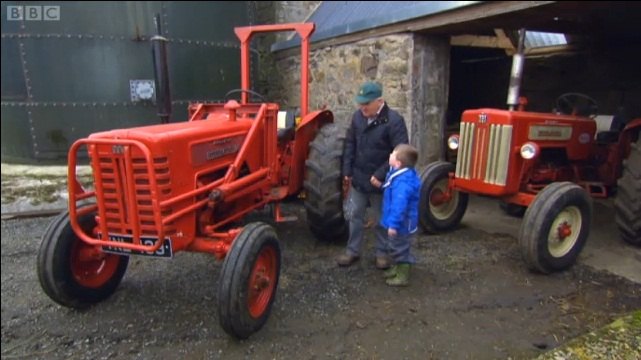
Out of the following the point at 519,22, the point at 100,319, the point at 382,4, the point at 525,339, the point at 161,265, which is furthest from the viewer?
the point at 382,4

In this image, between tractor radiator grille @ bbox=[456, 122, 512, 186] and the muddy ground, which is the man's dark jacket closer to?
the muddy ground

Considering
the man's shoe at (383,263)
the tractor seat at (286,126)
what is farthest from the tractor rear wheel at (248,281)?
the tractor seat at (286,126)

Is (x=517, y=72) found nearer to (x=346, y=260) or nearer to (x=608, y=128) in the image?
(x=608, y=128)

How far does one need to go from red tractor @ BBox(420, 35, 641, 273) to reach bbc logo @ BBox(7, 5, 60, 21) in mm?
5316

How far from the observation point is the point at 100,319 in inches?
121

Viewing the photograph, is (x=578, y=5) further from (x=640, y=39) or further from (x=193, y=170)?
(x=193, y=170)

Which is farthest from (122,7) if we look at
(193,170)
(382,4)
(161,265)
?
(193,170)

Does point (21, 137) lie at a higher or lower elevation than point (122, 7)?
lower

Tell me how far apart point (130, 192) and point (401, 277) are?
1.97 m

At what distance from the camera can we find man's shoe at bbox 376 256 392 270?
12.8 ft

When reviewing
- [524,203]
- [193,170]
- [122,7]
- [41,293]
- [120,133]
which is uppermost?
[122,7]

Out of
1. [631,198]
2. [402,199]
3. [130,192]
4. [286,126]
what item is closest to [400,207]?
[402,199]

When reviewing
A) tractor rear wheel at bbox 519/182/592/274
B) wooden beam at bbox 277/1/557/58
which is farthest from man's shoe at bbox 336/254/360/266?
wooden beam at bbox 277/1/557/58

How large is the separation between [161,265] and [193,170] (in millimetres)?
1320
